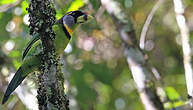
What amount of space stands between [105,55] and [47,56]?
300cm

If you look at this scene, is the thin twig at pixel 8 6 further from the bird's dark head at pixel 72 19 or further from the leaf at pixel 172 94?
the leaf at pixel 172 94

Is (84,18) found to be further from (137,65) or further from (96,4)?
(137,65)

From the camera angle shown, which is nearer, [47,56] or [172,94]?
[47,56]

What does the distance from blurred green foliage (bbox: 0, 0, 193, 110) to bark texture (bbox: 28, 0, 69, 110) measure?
1176 mm

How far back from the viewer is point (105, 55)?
15.3 ft

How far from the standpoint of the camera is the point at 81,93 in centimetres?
364

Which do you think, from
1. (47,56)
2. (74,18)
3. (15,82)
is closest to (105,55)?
(74,18)

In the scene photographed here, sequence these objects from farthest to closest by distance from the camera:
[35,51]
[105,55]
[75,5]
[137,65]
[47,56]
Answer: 1. [105,55]
2. [75,5]
3. [137,65]
4. [35,51]
5. [47,56]

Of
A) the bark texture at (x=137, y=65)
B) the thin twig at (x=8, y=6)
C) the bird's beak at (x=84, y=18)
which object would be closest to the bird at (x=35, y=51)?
the bird's beak at (x=84, y=18)

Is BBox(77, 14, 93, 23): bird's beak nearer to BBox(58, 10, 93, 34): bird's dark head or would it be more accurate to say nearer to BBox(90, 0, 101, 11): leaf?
BBox(58, 10, 93, 34): bird's dark head

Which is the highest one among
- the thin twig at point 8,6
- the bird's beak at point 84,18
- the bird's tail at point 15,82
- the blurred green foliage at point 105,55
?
the thin twig at point 8,6

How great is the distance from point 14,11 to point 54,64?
2.00 m

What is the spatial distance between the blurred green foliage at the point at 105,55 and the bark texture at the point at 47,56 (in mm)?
1176

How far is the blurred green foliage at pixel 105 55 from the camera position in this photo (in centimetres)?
350
